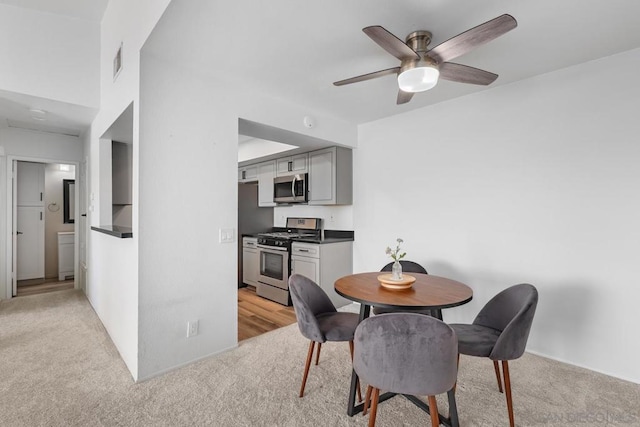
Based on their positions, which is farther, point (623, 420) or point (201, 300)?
point (201, 300)

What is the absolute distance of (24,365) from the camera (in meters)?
2.39

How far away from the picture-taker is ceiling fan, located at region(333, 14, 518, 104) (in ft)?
5.06

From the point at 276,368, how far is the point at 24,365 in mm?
1960

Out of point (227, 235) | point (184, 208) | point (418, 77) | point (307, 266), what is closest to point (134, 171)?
point (184, 208)

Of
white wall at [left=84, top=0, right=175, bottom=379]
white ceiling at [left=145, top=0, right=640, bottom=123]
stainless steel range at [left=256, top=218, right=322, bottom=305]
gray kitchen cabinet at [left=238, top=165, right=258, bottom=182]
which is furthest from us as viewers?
gray kitchen cabinet at [left=238, top=165, right=258, bottom=182]

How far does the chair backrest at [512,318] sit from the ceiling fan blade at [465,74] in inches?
54.8

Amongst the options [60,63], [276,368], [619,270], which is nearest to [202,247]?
[276,368]

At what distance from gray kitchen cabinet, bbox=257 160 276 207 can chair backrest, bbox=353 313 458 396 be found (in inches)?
139

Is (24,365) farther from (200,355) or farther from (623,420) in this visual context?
(623,420)

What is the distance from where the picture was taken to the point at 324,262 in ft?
12.5

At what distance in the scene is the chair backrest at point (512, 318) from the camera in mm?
1700

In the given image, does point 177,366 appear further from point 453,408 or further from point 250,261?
point 250,261

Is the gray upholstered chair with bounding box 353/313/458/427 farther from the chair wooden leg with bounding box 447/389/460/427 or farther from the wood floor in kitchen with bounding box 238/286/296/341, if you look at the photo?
the wood floor in kitchen with bounding box 238/286/296/341

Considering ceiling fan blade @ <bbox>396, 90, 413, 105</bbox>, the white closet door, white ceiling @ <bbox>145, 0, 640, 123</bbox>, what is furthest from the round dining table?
the white closet door
